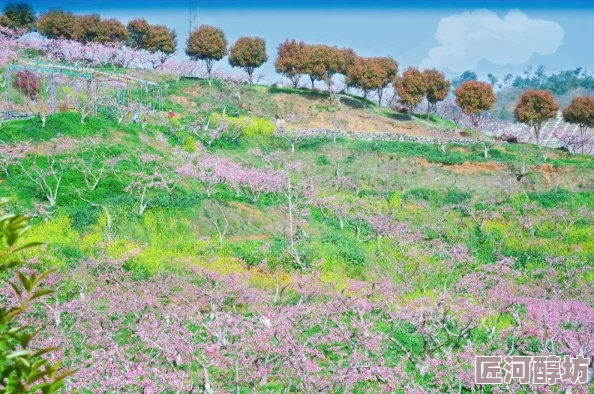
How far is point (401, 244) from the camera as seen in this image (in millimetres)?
19547

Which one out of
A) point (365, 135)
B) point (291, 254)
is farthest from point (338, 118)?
point (291, 254)

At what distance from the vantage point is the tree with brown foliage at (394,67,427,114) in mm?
48688

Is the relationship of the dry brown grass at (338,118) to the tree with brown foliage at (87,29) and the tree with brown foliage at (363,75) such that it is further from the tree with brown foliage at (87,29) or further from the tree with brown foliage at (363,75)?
the tree with brown foliage at (87,29)

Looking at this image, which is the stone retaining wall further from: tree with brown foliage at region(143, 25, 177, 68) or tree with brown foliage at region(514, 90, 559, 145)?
tree with brown foliage at region(143, 25, 177, 68)

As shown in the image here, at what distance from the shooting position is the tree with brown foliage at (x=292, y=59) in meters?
51.2

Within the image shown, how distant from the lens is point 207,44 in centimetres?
5191

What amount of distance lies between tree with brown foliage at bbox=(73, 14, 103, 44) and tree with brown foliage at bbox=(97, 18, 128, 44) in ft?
1.09

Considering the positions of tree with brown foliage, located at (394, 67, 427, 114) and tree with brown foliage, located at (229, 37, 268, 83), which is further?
tree with brown foliage, located at (229, 37, 268, 83)

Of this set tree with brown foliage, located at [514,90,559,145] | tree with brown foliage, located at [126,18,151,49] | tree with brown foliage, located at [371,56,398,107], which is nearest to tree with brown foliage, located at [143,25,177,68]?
tree with brown foliage, located at [126,18,151,49]

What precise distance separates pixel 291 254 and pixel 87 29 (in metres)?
41.5

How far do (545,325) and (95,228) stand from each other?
14.5 m

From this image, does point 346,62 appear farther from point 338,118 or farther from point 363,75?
point 338,118

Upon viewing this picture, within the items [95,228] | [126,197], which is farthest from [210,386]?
[126,197]

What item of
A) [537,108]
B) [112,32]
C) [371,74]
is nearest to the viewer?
[537,108]
